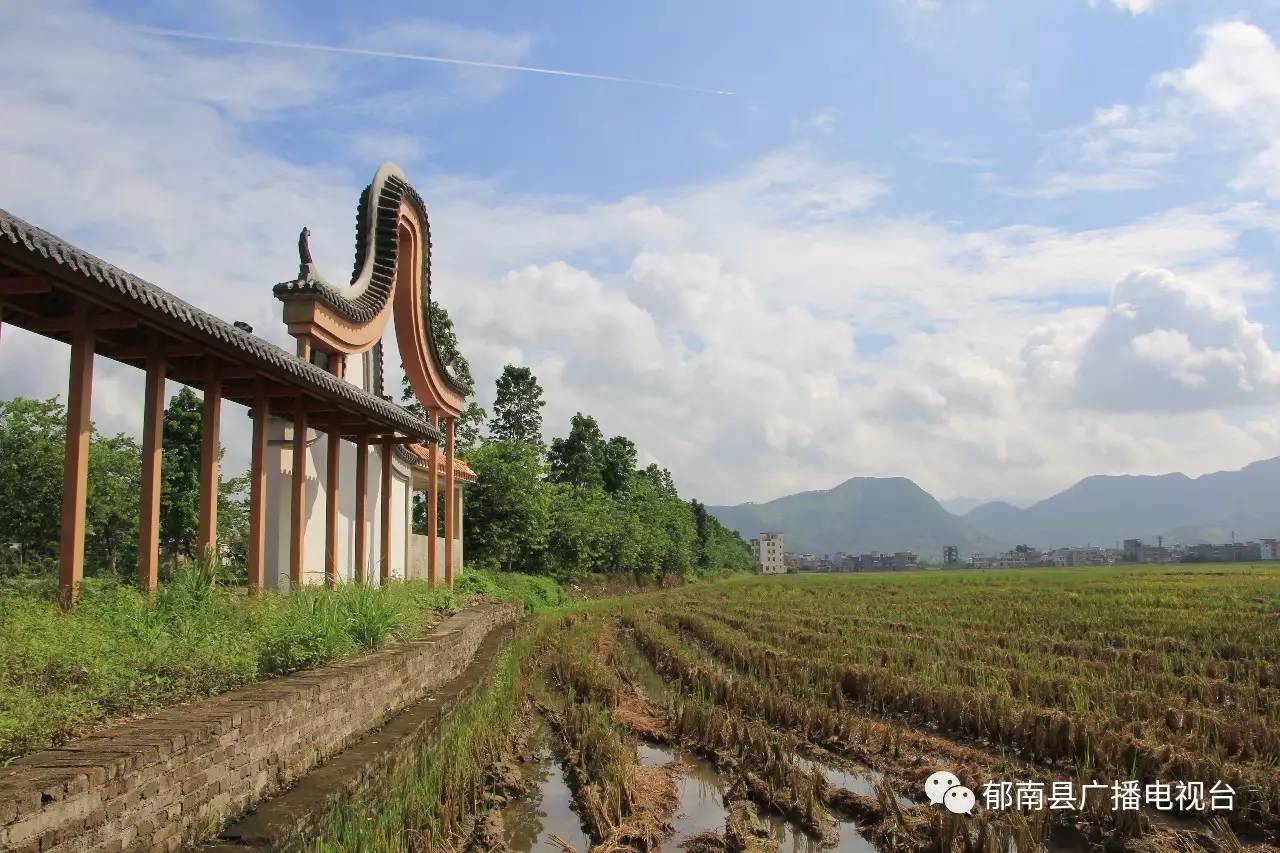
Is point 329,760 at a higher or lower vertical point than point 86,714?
lower

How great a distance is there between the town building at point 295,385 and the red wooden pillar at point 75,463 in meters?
0.01

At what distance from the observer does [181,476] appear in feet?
56.4

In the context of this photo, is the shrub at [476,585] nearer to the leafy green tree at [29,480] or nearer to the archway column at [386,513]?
the archway column at [386,513]

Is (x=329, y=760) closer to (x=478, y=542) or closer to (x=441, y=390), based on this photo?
(x=441, y=390)

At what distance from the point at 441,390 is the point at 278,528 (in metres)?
5.88

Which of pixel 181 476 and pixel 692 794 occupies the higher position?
pixel 181 476

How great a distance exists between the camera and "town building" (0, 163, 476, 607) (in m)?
7.15

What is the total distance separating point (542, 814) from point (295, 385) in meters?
5.59

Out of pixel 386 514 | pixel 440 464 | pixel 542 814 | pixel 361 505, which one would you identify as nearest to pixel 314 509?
pixel 361 505

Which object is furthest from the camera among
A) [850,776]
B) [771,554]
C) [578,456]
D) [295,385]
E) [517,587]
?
[771,554]

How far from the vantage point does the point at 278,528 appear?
1384cm

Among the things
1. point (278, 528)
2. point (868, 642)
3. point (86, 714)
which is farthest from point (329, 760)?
point (868, 642)

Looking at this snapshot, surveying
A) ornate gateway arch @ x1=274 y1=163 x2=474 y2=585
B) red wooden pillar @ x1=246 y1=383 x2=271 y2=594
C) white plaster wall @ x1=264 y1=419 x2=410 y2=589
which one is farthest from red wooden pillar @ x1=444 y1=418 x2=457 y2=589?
red wooden pillar @ x1=246 y1=383 x2=271 y2=594

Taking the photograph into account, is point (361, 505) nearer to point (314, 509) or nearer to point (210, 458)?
point (314, 509)
